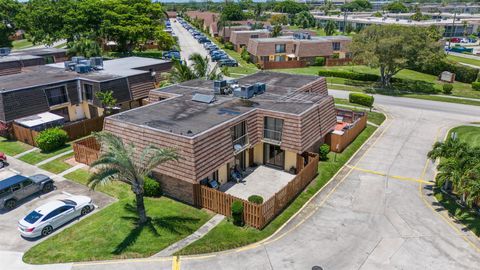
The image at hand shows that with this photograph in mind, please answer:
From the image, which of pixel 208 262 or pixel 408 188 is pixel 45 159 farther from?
pixel 408 188

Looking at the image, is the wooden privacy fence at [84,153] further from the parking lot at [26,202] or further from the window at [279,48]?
the window at [279,48]

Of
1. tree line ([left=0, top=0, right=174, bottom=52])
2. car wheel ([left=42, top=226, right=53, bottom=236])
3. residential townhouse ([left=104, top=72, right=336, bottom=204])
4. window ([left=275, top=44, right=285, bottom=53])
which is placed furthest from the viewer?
window ([left=275, top=44, right=285, bottom=53])

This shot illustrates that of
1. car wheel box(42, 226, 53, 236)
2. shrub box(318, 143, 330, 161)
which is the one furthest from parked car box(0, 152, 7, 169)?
shrub box(318, 143, 330, 161)

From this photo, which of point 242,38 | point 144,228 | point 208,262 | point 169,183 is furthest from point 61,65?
point 242,38

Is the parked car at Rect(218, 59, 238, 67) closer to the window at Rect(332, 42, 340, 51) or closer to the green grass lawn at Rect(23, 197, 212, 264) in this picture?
the window at Rect(332, 42, 340, 51)

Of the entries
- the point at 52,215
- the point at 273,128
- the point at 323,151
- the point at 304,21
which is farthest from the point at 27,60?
the point at 304,21

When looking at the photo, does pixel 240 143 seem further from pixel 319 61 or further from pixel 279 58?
A: pixel 279 58
